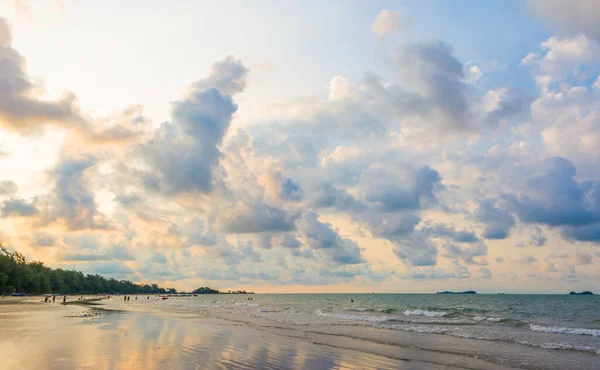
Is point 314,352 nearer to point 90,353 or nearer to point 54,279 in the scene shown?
point 90,353

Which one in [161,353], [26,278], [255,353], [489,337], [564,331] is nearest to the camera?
[161,353]

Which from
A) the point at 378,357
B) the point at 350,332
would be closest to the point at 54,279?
the point at 350,332

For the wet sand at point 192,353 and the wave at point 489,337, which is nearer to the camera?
the wet sand at point 192,353

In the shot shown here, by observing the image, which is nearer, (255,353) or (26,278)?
(255,353)

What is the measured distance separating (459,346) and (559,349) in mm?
5861

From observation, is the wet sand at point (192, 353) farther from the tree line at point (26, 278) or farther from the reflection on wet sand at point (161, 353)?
the tree line at point (26, 278)

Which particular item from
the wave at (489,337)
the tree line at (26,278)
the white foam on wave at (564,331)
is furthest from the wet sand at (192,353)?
the tree line at (26,278)

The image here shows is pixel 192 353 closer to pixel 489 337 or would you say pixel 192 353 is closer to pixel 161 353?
pixel 161 353

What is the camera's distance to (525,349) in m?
25.5

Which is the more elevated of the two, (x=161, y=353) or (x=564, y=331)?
(x=161, y=353)

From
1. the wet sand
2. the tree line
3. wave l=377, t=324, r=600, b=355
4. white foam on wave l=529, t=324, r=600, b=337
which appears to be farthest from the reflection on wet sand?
the tree line

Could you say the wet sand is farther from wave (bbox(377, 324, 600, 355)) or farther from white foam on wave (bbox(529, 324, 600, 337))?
white foam on wave (bbox(529, 324, 600, 337))

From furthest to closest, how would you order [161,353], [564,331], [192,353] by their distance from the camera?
[564,331] → [192,353] → [161,353]

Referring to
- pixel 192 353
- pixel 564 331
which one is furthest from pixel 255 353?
pixel 564 331
